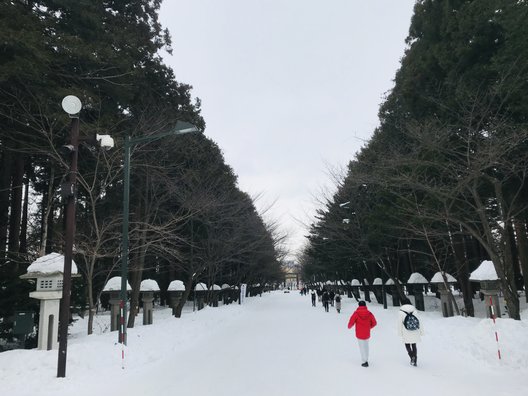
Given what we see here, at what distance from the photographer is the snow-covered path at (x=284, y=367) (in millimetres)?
6605

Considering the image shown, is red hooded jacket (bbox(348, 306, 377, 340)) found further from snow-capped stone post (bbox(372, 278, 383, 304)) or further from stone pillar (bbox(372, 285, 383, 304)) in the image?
stone pillar (bbox(372, 285, 383, 304))

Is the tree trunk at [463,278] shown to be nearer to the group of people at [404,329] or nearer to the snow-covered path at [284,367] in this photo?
the snow-covered path at [284,367]

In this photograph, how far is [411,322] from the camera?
26.7 ft

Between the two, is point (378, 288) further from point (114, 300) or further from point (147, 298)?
point (114, 300)

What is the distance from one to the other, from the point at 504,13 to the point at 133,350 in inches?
547

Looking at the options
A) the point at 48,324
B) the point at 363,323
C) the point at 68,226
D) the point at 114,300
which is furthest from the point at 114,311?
the point at 363,323

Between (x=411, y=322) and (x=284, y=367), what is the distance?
2841 millimetres

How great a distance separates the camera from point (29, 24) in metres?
10.3

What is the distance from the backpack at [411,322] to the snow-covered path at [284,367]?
79 cm

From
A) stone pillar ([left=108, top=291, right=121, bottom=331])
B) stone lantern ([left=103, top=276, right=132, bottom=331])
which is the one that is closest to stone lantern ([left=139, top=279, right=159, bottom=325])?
stone lantern ([left=103, top=276, right=132, bottom=331])

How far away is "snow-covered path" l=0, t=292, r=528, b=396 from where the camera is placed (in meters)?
6.61

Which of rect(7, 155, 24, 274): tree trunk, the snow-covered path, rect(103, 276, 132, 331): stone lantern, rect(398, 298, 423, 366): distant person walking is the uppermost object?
rect(7, 155, 24, 274): tree trunk

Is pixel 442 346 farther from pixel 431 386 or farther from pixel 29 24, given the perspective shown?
pixel 29 24

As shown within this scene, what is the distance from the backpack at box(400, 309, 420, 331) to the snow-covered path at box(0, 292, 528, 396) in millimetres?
789
